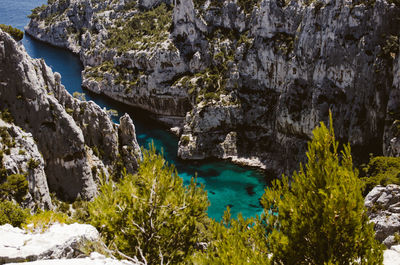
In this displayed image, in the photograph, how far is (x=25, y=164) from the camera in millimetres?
26016

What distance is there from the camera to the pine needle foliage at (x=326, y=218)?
778cm

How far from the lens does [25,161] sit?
26.1 metres

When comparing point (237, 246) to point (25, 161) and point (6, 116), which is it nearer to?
point (25, 161)

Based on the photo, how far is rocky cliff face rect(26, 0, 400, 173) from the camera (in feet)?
137

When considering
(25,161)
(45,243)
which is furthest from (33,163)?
(45,243)

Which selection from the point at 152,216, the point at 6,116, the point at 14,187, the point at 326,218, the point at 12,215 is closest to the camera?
the point at 326,218

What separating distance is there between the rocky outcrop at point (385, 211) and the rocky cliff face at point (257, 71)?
14914 millimetres

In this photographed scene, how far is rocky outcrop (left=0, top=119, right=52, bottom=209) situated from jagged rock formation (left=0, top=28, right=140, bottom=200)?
279 cm

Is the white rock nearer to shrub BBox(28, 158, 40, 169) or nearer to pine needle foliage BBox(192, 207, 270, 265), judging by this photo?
pine needle foliage BBox(192, 207, 270, 265)

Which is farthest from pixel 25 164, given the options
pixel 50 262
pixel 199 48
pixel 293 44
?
pixel 199 48

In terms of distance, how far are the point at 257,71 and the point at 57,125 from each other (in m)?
37.3

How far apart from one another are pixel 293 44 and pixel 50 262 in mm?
50959

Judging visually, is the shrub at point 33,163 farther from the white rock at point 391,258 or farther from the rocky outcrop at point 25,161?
the white rock at point 391,258

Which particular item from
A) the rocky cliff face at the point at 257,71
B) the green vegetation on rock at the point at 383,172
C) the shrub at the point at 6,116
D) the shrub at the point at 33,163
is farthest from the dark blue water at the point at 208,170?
the green vegetation on rock at the point at 383,172
